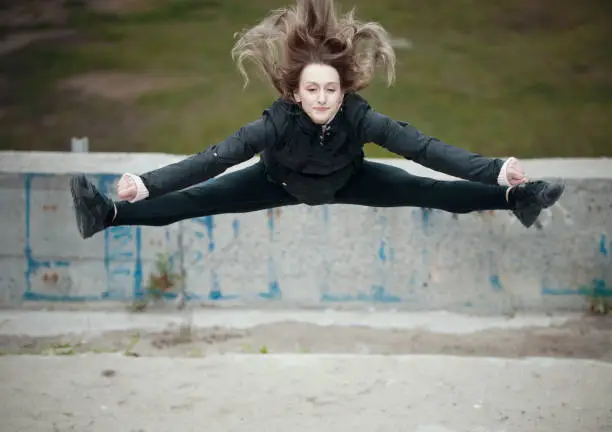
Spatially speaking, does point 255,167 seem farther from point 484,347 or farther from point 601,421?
point 484,347

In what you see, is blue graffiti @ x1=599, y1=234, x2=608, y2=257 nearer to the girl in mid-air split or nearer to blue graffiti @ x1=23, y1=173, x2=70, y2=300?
blue graffiti @ x1=23, y1=173, x2=70, y2=300

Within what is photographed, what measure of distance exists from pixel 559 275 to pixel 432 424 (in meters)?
3.43

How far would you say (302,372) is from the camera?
6949 mm

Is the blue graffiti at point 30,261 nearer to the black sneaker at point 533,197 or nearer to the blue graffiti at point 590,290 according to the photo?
the blue graffiti at point 590,290

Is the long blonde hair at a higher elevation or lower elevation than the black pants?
higher

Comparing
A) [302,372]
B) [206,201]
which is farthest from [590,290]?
[206,201]

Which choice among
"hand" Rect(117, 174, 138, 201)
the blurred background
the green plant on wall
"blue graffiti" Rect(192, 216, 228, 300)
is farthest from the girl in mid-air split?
the blurred background

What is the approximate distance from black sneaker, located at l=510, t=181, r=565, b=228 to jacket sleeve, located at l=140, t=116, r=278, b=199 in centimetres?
100

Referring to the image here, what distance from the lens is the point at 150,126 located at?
419 inches

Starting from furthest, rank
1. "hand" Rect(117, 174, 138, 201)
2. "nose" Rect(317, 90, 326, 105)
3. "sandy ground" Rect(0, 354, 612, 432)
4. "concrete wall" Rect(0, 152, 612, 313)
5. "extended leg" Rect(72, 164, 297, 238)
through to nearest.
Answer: "concrete wall" Rect(0, 152, 612, 313)
"sandy ground" Rect(0, 354, 612, 432)
"extended leg" Rect(72, 164, 297, 238)
"nose" Rect(317, 90, 326, 105)
"hand" Rect(117, 174, 138, 201)

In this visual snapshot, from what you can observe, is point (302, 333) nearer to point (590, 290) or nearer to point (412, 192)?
point (590, 290)

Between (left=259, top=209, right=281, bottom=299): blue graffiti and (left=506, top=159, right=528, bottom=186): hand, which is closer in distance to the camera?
(left=506, top=159, right=528, bottom=186): hand

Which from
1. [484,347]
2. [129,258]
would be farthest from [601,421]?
[129,258]

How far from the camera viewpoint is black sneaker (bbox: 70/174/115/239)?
337cm
